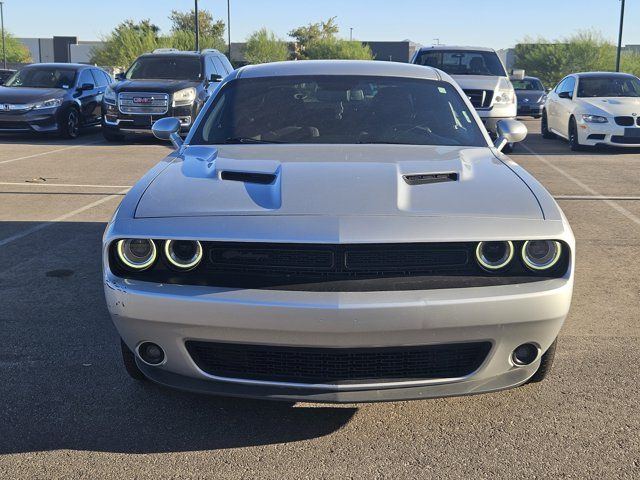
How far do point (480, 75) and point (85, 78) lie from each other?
8.64 meters

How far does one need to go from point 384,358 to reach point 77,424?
135cm

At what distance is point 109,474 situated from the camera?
8.90 feet

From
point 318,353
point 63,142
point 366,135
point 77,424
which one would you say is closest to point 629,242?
point 366,135

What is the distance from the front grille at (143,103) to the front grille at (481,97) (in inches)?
220

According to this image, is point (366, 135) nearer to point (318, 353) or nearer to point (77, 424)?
point (318, 353)

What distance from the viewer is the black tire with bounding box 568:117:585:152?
13630 mm

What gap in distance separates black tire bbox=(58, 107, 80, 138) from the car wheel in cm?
1019

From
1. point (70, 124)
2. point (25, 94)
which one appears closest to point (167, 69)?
point (70, 124)

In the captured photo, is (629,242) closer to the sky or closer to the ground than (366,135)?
closer to the ground

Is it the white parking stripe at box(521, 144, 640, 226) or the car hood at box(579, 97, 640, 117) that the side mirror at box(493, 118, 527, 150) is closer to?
the white parking stripe at box(521, 144, 640, 226)

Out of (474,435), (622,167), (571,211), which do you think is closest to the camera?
(474,435)

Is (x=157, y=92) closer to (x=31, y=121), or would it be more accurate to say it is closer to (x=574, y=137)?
(x=31, y=121)

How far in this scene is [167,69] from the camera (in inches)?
590

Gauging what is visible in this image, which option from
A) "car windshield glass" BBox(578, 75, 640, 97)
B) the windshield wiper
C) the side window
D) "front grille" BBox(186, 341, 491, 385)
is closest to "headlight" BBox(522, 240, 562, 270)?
"front grille" BBox(186, 341, 491, 385)
